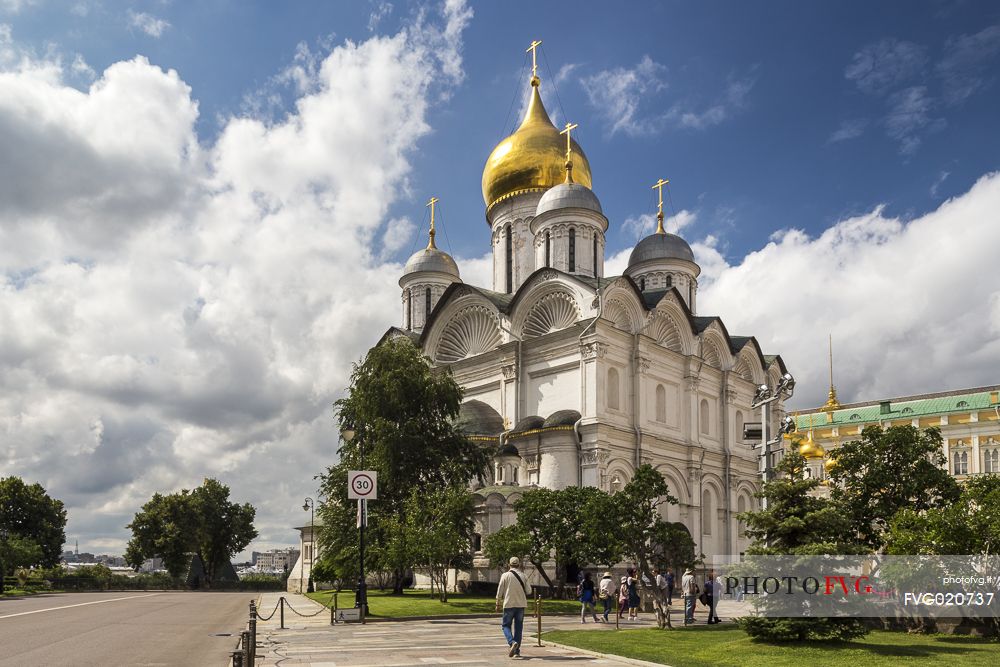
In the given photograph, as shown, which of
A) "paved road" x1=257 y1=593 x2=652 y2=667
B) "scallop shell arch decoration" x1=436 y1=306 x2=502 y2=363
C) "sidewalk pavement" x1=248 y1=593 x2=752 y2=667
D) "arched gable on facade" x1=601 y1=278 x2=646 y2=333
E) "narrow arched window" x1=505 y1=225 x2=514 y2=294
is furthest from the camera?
"narrow arched window" x1=505 y1=225 x2=514 y2=294

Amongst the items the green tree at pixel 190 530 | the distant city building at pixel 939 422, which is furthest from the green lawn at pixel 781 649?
the green tree at pixel 190 530

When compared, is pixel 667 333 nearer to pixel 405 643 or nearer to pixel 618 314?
pixel 618 314

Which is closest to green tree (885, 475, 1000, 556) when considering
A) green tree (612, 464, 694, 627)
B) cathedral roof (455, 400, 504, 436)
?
green tree (612, 464, 694, 627)

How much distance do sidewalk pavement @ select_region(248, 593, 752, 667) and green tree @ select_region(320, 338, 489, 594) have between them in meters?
8.21

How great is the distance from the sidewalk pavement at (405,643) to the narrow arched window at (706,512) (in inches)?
877

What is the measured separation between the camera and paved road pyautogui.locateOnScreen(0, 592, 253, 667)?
1430 centimetres

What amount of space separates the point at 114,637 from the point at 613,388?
27520 mm

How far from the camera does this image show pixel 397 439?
3284cm

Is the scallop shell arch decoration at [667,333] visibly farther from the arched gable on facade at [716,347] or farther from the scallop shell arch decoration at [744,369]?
the scallop shell arch decoration at [744,369]

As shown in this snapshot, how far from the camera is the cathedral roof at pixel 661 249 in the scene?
54.7 m

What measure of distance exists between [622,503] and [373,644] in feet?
27.8

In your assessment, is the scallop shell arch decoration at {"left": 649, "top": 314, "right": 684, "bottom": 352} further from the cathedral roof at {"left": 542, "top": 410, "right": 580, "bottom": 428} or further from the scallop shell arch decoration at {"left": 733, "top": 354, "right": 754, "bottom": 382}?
the cathedral roof at {"left": 542, "top": 410, "right": 580, "bottom": 428}

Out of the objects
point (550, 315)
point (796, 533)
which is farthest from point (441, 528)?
point (550, 315)

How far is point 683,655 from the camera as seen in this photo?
1555 centimetres
